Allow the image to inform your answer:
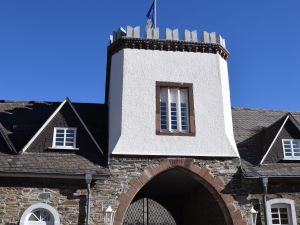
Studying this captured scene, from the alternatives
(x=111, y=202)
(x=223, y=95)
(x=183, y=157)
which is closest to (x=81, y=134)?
(x=111, y=202)

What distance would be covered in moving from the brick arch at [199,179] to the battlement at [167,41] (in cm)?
483

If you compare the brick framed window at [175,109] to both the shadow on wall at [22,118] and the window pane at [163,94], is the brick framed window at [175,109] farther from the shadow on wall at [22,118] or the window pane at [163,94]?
the shadow on wall at [22,118]

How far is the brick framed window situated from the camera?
15.4m

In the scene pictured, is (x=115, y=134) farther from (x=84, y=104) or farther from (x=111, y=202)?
(x=84, y=104)

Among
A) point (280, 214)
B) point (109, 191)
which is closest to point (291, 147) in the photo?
point (280, 214)

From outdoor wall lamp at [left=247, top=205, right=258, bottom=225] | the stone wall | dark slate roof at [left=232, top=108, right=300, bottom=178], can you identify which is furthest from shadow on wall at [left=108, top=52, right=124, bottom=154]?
outdoor wall lamp at [left=247, top=205, right=258, bottom=225]

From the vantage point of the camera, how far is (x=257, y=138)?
1752 centimetres

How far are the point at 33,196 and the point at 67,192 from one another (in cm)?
114

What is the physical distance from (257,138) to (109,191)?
7.07 m

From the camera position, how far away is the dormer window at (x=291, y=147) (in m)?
16.3

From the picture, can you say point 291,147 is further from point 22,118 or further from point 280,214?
point 22,118

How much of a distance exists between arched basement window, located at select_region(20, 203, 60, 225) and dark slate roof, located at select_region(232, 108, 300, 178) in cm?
692

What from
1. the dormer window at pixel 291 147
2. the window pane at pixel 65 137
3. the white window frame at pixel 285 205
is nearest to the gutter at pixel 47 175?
the window pane at pixel 65 137

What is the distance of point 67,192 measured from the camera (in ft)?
46.0
